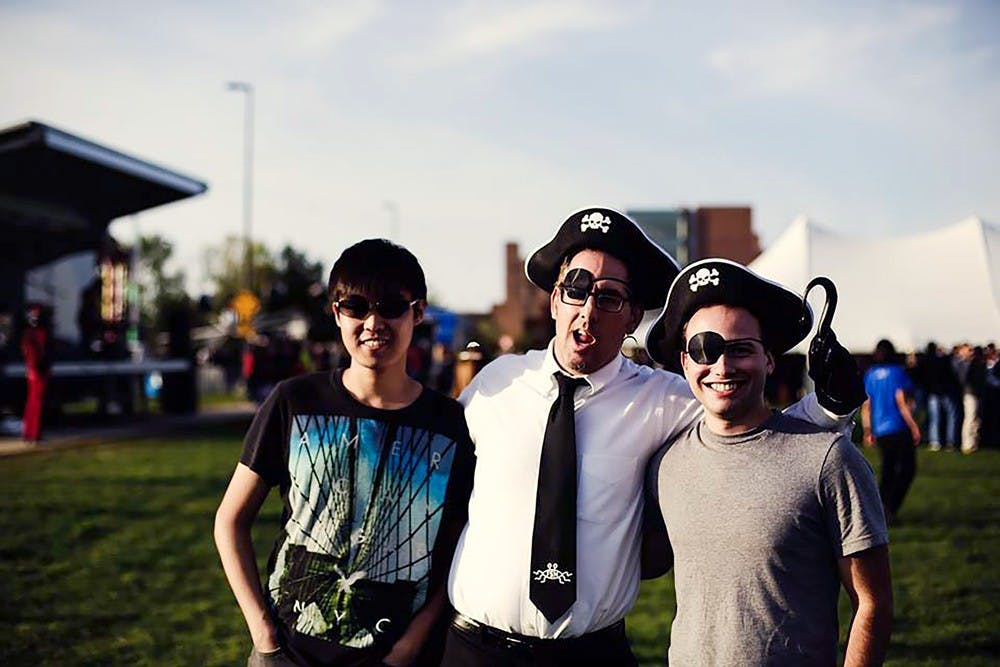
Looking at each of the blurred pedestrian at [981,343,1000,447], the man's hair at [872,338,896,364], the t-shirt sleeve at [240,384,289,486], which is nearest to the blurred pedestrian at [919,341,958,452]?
the blurred pedestrian at [981,343,1000,447]

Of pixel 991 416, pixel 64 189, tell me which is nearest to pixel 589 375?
pixel 991 416

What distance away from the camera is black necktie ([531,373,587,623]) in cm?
251

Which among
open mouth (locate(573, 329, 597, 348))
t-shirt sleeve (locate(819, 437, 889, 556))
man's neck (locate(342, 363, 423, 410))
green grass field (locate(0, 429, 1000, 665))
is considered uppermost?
open mouth (locate(573, 329, 597, 348))

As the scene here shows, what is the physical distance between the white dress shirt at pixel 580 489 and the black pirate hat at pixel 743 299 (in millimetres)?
203

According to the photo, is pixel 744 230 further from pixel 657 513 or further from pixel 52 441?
pixel 657 513

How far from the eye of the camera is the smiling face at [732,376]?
96.4 inches

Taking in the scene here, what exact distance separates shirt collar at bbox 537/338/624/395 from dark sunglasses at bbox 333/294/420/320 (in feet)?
1.58

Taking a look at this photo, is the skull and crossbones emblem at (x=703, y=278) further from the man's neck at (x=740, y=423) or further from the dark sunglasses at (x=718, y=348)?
the man's neck at (x=740, y=423)

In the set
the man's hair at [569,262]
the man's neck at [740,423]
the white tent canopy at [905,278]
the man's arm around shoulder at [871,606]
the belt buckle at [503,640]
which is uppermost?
the white tent canopy at [905,278]

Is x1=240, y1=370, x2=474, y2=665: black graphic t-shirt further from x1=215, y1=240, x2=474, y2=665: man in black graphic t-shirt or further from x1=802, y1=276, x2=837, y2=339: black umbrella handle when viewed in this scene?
x1=802, y1=276, x2=837, y2=339: black umbrella handle

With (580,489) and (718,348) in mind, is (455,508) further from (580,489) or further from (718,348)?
(718,348)

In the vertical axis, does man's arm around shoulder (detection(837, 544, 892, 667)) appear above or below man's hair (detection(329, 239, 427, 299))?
below

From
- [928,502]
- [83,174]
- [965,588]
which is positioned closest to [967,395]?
[928,502]

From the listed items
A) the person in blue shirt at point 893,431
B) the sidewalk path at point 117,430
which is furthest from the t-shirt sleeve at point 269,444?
the sidewalk path at point 117,430
